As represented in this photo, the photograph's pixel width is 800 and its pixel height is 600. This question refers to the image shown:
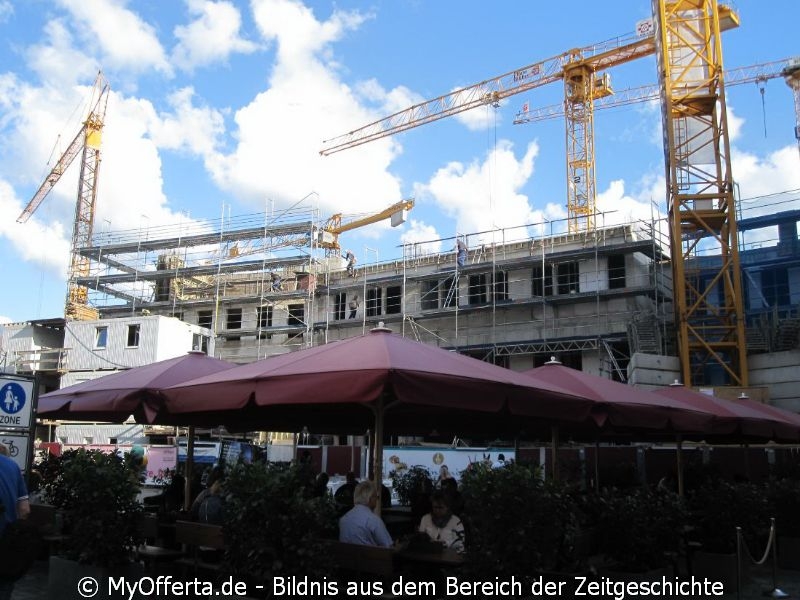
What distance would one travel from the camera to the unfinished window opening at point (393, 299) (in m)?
43.2

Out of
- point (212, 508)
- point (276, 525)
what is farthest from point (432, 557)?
point (212, 508)

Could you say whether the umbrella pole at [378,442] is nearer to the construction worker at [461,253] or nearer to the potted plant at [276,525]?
the potted plant at [276,525]

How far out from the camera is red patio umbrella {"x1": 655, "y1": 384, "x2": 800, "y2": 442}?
1198cm

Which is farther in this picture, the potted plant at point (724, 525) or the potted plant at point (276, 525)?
the potted plant at point (724, 525)

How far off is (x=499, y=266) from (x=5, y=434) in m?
31.9

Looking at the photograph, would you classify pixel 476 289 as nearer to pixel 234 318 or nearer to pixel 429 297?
pixel 429 297

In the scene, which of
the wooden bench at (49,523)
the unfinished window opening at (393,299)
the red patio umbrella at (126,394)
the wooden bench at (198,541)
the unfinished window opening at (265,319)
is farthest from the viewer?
the unfinished window opening at (265,319)

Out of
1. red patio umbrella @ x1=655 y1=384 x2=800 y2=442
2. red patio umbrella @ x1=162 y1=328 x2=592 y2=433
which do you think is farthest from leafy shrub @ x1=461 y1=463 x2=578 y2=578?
red patio umbrella @ x1=655 y1=384 x2=800 y2=442

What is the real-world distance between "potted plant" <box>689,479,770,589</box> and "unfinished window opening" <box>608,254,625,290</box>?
27405 millimetres

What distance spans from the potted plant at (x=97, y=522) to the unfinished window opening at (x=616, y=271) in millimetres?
32051

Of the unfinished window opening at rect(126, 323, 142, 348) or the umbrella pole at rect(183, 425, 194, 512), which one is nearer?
the umbrella pole at rect(183, 425, 194, 512)

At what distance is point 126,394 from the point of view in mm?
9562

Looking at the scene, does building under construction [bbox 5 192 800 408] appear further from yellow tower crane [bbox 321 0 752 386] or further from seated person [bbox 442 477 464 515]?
seated person [bbox 442 477 464 515]

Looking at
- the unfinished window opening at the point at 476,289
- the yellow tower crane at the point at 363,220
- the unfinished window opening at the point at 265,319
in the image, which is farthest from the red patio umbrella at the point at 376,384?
the yellow tower crane at the point at 363,220
